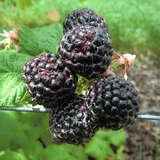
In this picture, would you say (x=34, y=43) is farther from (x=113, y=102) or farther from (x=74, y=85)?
(x=113, y=102)

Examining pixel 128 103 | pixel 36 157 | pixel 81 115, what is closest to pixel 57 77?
pixel 81 115

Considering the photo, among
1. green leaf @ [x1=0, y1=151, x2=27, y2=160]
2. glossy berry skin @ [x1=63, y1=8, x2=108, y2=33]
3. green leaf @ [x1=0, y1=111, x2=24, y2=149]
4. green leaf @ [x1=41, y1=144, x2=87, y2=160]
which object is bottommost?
green leaf @ [x1=41, y1=144, x2=87, y2=160]

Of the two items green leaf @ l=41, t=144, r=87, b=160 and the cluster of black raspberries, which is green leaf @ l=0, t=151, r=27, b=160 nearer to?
green leaf @ l=41, t=144, r=87, b=160

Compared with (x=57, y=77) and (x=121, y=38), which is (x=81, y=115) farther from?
(x=121, y=38)

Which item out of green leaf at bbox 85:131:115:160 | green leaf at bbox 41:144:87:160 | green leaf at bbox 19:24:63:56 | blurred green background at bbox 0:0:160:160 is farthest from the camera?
green leaf at bbox 85:131:115:160

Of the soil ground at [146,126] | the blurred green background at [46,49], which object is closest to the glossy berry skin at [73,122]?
the blurred green background at [46,49]

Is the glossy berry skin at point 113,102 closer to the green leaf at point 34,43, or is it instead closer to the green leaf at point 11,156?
the green leaf at point 34,43

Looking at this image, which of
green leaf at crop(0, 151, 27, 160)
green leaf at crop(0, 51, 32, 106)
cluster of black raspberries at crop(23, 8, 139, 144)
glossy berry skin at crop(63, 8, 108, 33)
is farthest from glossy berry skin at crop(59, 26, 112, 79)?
green leaf at crop(0, 151, 27, 160)
